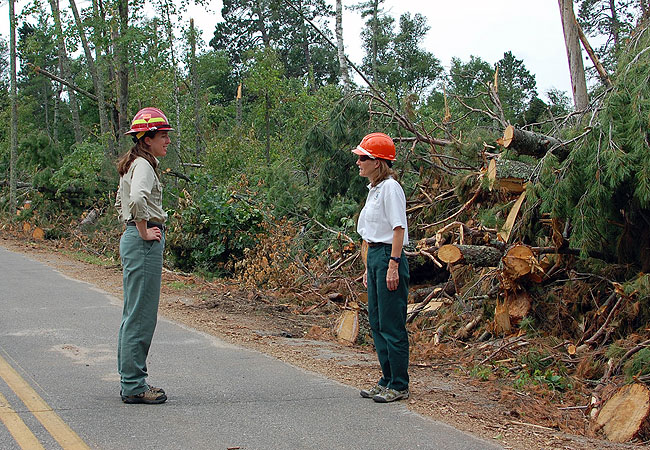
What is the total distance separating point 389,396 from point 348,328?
2917 millimetres

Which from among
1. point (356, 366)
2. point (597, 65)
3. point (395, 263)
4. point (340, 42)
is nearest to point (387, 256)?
point (395, 263)

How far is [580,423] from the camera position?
18.2 feet

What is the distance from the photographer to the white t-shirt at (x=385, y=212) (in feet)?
17.9

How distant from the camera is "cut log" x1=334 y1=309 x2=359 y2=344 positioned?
27.5ft

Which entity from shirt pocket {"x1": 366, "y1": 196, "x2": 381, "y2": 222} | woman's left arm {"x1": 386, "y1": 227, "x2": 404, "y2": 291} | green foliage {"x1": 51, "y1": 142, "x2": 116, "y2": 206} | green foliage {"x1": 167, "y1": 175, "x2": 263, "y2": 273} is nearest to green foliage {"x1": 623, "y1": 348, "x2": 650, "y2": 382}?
woman's left arm {"x1": 386, "y1": 227, "x2": 404, "y2": 291}

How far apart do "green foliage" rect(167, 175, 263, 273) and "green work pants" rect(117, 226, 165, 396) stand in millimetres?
8505

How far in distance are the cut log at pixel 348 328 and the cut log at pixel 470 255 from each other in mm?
1330

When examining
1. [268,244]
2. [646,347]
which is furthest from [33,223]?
[646,347]

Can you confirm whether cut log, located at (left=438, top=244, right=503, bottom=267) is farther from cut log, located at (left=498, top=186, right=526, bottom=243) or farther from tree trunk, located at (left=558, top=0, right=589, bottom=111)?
tree trunk, located at (left=558, top=0, right=589, bottom=111)

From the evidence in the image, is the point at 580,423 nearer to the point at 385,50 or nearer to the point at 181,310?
the point at 181,310

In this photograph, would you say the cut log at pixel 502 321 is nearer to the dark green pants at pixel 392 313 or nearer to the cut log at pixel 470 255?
the cut log at pixel 470 255

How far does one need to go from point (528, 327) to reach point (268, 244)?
6171 mm

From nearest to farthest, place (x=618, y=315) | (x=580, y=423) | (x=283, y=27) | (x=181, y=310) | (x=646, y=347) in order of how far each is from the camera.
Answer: (x=580, y=423)
(x=646, y=347)
(x=618, y=315)
(x=181, y=310)
(x=283, y=27)

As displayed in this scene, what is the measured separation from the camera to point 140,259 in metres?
5.14
